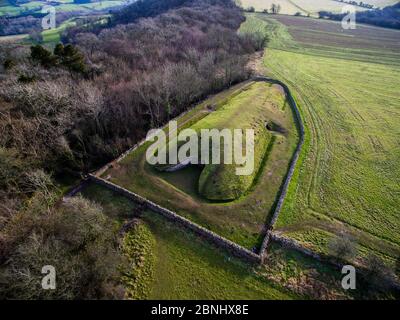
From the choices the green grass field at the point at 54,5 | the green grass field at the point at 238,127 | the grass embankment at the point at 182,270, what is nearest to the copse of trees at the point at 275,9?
the green grass field at the point at 54,5

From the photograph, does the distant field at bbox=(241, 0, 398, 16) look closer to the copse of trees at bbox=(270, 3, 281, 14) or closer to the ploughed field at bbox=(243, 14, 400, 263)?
the copse of trees at bbox=(270, 3, 281, 14)

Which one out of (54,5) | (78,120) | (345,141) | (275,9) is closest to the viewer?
(78,120)

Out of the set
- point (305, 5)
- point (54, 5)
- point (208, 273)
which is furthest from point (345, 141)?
point (54, 5)

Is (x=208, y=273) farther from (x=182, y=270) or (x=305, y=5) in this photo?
(x=305, y=5)

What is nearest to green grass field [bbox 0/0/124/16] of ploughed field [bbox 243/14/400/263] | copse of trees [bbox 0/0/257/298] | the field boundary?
copse of trees [bbox 0/0/257/298]

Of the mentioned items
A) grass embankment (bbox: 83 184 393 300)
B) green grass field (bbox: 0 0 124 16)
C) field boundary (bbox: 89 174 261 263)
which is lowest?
grass embankment (bbox: 83 184 393 300)
